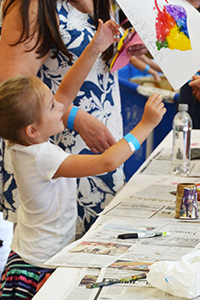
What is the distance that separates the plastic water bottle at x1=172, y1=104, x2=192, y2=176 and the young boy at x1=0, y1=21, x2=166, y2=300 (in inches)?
13.8

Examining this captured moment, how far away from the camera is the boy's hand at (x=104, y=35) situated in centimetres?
133

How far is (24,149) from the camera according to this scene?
1.23 m

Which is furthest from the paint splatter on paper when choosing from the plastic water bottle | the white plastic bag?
the white plastic bag

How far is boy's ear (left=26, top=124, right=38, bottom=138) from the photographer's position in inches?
48.3

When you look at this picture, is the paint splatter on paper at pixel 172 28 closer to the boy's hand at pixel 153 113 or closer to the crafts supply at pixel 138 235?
the boy's hand at pixel 153 113

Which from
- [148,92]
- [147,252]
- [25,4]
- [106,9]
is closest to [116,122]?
[106,9]

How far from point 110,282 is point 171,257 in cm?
16

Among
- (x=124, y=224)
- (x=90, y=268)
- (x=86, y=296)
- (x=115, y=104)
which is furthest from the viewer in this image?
(x=115, y=104)

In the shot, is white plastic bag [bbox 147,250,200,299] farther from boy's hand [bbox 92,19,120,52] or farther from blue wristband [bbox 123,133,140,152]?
boy's hand [bbox 92,19,120,52]

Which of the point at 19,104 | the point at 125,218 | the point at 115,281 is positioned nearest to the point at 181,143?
the point at 125,218

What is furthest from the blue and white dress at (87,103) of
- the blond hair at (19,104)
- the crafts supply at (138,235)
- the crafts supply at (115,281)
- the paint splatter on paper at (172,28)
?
the crafts supply at (115,281)

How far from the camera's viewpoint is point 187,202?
1098 millimetres

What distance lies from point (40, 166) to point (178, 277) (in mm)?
648

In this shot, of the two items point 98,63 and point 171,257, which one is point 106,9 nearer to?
point 98,63
